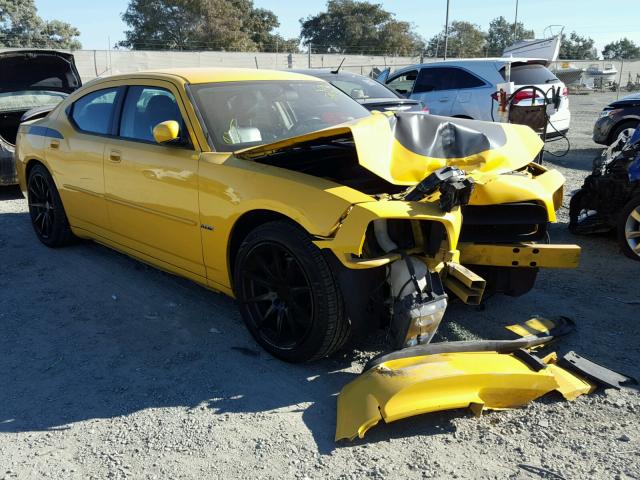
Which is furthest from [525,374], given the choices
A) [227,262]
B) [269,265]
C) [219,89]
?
[219,89]

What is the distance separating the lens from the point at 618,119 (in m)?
10.0

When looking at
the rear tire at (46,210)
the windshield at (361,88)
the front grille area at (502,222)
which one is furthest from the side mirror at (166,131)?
the windshield at (361,88)

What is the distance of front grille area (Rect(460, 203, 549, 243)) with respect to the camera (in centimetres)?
322

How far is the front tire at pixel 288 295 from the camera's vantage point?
3062 mm

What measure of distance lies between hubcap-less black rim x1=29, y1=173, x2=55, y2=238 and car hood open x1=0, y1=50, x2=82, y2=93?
3.62 metres

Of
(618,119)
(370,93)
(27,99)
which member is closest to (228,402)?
(370,93)

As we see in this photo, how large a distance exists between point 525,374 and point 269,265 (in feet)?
4.87

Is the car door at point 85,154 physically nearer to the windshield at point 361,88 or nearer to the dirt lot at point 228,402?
the dirt lot at point 228,402

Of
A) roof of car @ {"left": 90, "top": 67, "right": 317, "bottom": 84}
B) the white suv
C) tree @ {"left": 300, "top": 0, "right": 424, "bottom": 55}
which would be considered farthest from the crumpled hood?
tree @ {"left": 300, "top": 0, "right": 424, "bottom": 55}

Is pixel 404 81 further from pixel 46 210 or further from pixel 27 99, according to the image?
pixel 46 210

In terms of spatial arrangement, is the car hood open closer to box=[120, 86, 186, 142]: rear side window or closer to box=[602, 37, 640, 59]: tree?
box=[120, 86, 186, 142]: rear side window

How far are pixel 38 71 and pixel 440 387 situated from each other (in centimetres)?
852

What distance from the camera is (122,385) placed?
3229 millimetres

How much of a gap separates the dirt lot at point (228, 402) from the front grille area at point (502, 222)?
27.4 inches
